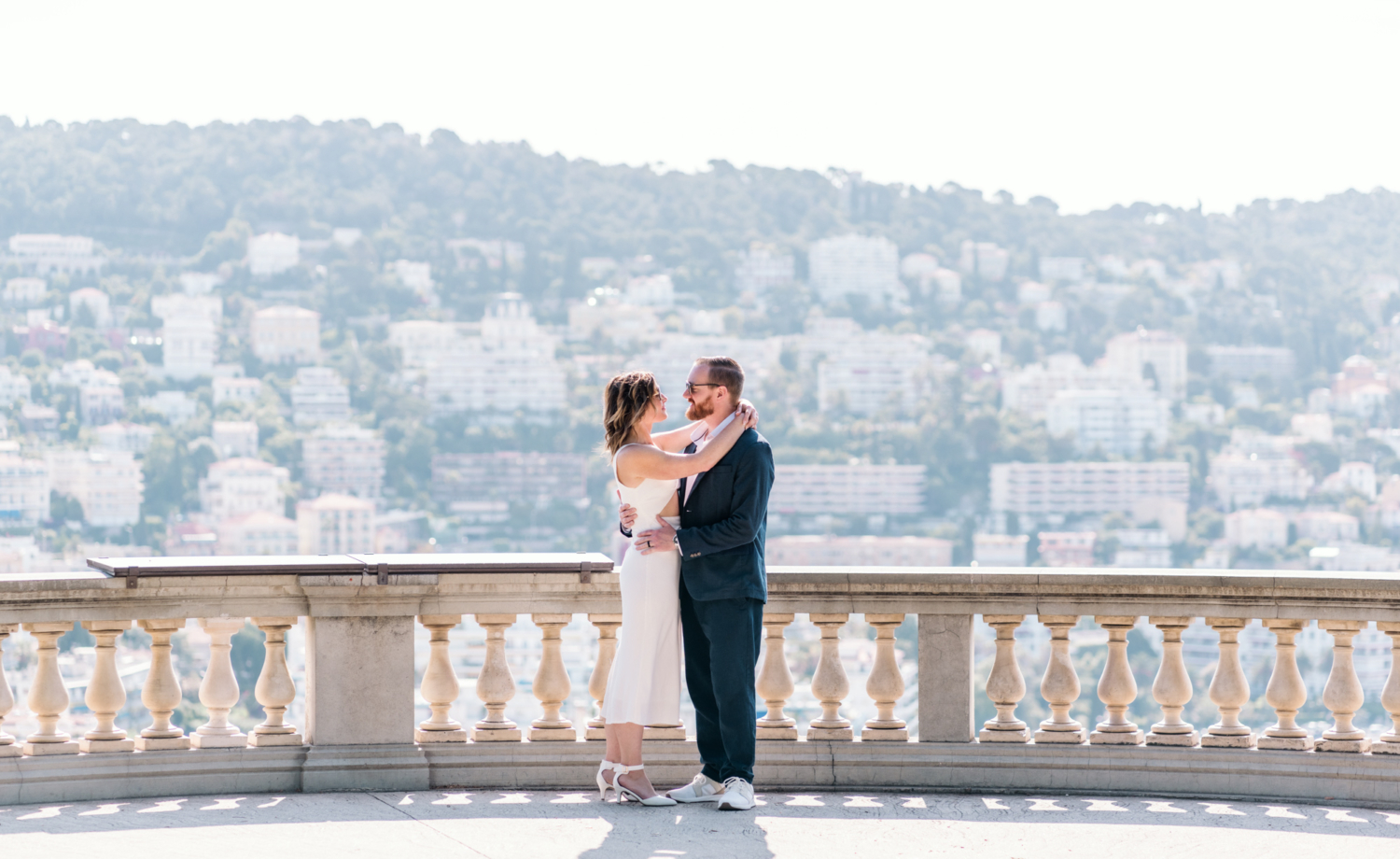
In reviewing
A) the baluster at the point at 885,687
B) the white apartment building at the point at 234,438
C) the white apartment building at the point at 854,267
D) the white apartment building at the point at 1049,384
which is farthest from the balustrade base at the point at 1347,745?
the white apartment building at the point at 854,267

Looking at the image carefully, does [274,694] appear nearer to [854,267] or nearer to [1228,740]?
[1228,740]

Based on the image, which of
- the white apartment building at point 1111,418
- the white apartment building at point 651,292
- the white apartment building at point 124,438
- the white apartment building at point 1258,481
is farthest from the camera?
the white apartment building at point 651,292

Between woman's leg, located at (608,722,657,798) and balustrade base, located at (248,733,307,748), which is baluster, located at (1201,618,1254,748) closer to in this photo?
woman's leg, located at (608,722,657,798)

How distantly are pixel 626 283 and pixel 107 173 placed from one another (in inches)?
1690

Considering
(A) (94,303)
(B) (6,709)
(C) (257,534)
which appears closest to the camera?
(B) (6,709)

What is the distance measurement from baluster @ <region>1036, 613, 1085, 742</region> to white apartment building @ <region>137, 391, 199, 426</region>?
109 metres

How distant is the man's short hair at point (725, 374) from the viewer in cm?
473

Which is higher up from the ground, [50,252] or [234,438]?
[50,252]

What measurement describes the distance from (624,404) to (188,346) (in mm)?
115075

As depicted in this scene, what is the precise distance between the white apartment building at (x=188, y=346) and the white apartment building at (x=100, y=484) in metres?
19.2

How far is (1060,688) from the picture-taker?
16.9ft

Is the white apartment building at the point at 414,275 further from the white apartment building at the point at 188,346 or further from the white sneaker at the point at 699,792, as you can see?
the white sneaker at the point at 699,792

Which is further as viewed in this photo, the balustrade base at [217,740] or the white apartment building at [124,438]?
the white apartment building at [124,438]

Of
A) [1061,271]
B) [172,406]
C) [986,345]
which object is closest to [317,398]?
[172,406]
